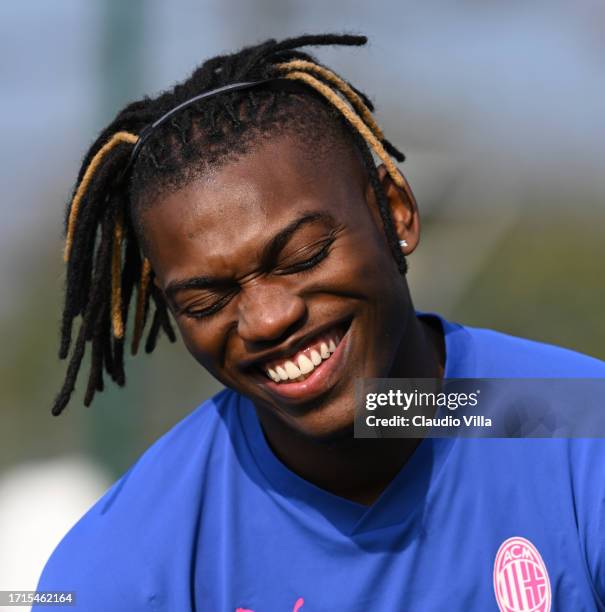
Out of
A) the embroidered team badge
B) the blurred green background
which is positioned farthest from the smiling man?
the blurred green background

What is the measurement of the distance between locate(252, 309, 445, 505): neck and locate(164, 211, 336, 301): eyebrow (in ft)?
1.32

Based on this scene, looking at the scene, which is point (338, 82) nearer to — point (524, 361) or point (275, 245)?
point (275, 245)

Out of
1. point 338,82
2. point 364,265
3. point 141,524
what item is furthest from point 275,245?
point 141,524

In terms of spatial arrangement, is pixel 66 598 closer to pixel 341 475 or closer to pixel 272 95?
pixel 341 475

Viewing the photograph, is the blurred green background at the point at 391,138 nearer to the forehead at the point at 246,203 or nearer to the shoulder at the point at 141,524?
the shoulder at the point at 141,524

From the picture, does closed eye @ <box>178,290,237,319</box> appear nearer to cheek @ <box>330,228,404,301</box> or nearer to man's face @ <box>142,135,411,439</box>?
man's face @ <box>142,135,411,439</box>

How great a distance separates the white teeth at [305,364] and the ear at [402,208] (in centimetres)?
43

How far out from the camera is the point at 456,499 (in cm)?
259

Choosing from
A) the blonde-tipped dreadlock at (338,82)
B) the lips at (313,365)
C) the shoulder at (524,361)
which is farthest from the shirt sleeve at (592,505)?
the blonde-tipped dreadlock at (338,82)

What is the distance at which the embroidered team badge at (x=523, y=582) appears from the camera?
97.3 inches

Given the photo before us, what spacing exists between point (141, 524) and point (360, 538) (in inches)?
20.9

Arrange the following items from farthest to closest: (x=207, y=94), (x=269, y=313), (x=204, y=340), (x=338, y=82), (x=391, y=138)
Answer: (x=391, y=138) < (x=338, y=82) < (x=207, y=94) < (x=204, y=340) < (x=269, y=313)

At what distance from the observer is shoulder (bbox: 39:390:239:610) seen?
2590 millimetres

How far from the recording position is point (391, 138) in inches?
213
